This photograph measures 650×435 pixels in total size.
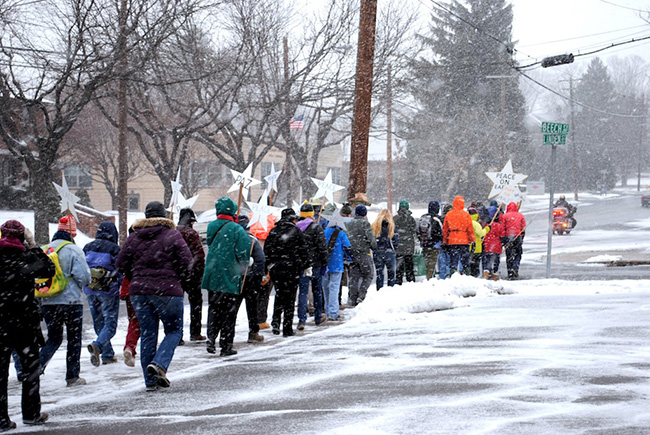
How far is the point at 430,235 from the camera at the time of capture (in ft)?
52.1

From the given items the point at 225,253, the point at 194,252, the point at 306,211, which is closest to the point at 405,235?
the point at 306,211

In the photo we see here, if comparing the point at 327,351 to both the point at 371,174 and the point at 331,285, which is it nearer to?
the point at 331,285

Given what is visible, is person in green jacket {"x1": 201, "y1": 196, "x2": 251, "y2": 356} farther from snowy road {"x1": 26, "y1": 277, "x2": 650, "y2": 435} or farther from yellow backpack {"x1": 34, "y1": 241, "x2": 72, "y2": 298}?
yellow backpack {"x1": 34, "y1": 241, "x2": 72, "y2": 298}

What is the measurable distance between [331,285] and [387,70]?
2055 centimetres

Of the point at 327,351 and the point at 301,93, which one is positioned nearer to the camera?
the point at 327,351

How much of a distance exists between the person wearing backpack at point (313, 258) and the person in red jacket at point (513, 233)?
6414 mm

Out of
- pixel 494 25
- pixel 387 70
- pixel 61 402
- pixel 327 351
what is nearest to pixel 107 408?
pixel 61 402

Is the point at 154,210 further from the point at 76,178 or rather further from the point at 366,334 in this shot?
the point at 76,178

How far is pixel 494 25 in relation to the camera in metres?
59.6

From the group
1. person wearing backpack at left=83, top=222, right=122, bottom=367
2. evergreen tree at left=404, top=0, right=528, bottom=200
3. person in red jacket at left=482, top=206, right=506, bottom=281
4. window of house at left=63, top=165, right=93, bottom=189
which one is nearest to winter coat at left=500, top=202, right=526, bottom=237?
person in red jacket at left=482, top=206, right=506, bottom=281

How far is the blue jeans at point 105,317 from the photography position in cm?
905

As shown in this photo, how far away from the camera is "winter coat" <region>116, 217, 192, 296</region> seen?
7.54 m

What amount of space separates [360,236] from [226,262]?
4.54 metres

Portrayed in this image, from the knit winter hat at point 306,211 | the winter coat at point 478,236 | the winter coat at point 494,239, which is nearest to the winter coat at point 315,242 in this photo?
the knit winter hat at point 306,211
